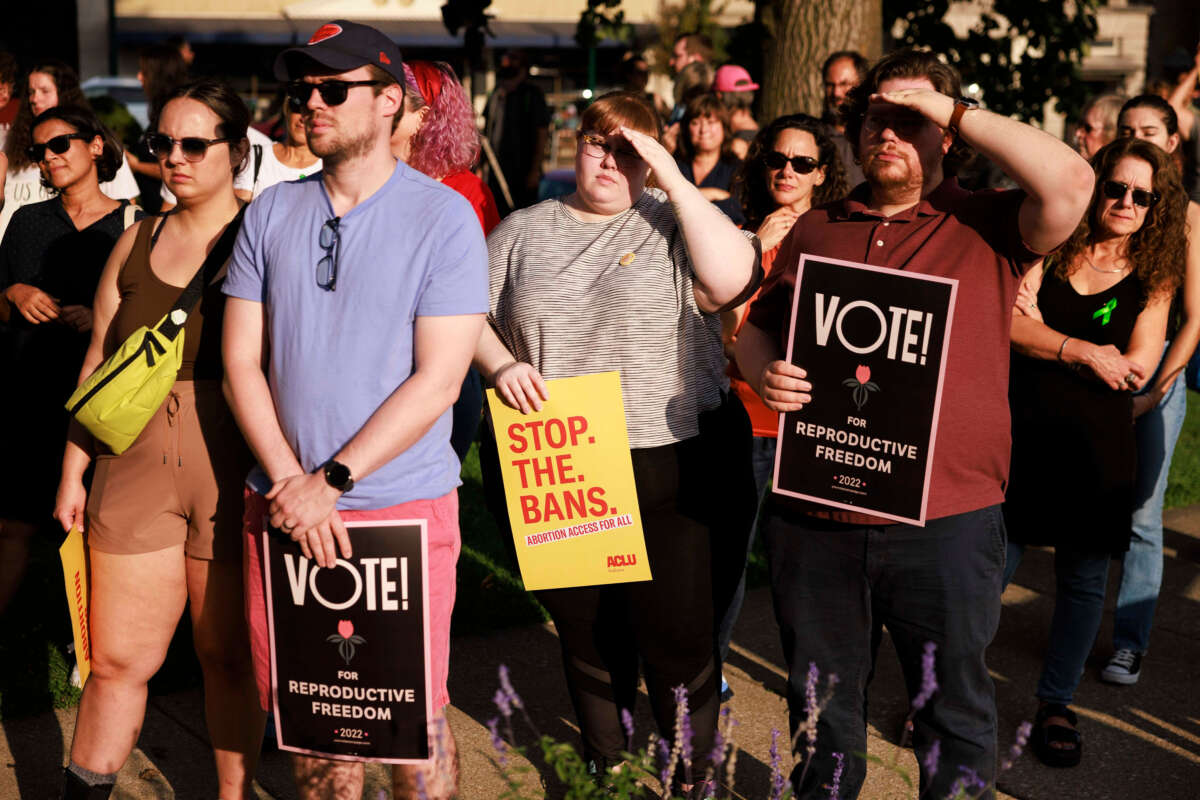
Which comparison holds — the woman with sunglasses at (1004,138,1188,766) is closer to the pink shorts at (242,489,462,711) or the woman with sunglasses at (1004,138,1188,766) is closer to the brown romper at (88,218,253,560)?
the pink shorts at (242,489,462,711)

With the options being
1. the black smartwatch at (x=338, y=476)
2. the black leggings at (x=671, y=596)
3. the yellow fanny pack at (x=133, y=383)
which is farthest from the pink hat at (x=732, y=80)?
the black smartwatch at (x=338, y=476)

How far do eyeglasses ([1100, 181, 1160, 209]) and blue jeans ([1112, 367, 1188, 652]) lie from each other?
2.99ft

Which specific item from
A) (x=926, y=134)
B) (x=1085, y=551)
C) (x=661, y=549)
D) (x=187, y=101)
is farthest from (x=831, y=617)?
(x=187, y=101)

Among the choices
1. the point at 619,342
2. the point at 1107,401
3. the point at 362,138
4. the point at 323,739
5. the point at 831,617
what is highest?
the point at 362,138

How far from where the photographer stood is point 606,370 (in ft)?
11.1

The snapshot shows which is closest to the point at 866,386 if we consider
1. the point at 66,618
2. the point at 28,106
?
the point at 66,618

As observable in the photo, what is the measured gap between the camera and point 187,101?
133 inches

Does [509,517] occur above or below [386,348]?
below

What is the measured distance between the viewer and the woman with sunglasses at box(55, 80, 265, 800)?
130 inches

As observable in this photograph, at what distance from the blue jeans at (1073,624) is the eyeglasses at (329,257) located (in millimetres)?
2570

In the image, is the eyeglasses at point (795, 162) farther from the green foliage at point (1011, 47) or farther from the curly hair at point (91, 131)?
the green foliage at point (1011, 47)

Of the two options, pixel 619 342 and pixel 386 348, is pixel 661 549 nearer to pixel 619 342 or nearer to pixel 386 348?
pixel 619 342

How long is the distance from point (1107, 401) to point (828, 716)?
1688 mm

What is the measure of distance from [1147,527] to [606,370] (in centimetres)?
258
